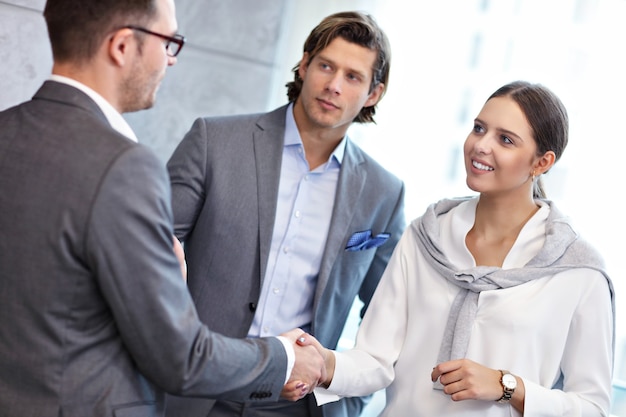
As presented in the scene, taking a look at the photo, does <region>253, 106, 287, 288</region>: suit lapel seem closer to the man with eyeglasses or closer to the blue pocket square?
the blue pocket square

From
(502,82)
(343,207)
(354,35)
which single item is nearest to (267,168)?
(343,207)

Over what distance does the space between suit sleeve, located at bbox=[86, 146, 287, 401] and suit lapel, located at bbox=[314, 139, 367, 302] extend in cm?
90

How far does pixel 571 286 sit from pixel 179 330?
1106 millimetres

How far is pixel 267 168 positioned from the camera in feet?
8.52

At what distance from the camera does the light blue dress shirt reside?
257cm

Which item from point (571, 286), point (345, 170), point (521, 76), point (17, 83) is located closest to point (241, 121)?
point (345, 170)

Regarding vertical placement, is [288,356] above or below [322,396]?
above

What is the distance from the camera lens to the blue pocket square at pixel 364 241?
104 inches

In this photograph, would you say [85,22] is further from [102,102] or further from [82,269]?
[82,269]

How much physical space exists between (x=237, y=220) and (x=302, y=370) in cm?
59

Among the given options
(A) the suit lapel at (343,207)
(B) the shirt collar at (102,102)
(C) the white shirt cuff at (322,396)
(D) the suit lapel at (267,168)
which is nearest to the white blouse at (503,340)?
(C) the white shirt cuff at (322,396)

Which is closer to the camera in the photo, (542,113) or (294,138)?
(542,113)

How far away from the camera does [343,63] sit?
2.68 meters

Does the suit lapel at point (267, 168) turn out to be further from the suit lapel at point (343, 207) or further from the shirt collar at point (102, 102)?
the shirt collar at point (102, 102)
